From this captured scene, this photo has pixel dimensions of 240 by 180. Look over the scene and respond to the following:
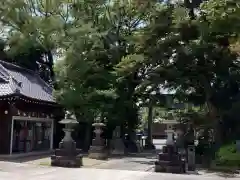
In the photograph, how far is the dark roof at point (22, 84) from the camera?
23.4 metres

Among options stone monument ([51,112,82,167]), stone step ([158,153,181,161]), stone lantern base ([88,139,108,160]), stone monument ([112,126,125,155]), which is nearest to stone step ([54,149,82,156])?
stone monument ([51,112,82,167])

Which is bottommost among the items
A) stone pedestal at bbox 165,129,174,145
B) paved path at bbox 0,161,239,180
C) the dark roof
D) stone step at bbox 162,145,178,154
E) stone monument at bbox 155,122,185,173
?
paved path at bbox 0,161,239,180

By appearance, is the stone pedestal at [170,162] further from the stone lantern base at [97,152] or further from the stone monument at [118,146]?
the stone monument at [118,146]

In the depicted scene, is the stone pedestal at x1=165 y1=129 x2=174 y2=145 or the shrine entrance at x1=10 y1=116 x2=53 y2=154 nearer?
the stone pedestal at x1=165 y1=129 x2=174 y2=145

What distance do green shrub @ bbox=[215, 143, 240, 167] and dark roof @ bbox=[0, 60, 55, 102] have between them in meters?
11.7

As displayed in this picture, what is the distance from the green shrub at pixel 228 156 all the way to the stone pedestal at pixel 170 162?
295cm

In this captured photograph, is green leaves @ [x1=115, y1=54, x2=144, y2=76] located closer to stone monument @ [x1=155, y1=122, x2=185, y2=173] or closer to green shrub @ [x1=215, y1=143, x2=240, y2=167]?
stone monument @ [x1=155, y1=122, x2=185, y2=173]

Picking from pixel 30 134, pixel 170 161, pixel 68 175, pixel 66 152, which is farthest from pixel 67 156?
pixel 30 134

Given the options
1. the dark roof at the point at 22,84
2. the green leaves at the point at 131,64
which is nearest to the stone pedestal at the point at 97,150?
the green leaves at the point at 131,64

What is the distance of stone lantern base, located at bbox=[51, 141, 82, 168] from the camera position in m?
19.1

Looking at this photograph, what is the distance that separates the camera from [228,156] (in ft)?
66.5

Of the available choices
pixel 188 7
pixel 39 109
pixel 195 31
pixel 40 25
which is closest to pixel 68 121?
pixel 39 109

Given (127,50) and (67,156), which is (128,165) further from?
(127,50)

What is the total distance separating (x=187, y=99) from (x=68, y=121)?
30.4 ft
